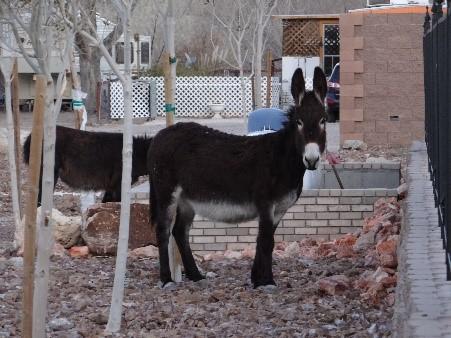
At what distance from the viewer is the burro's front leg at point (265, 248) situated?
27.5ft

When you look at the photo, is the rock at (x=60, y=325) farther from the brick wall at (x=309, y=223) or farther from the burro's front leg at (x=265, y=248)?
the brick wall at (x=309, y=223)

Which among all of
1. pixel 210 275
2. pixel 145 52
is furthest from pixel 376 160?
pixel 145 52

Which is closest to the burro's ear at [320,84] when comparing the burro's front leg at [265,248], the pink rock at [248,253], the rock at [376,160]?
the burro's front leg at [265,248]

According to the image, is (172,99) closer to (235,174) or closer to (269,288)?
(235,174)

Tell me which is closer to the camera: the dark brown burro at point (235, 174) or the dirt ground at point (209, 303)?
the dirt ground at point (209, 303)

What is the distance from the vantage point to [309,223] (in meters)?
11.3

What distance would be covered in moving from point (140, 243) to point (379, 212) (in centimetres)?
246

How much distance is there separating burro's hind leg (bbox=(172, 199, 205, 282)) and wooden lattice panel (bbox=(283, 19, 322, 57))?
28.4m

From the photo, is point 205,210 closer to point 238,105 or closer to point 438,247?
point 438,247

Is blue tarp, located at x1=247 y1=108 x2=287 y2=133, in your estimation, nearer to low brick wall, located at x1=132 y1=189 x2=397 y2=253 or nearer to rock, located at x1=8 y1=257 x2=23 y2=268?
low brick wall, located at x1=132 y1=189 x2=397 y2=253

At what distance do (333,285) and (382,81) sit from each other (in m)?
11.5

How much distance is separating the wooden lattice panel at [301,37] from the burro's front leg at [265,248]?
28894 mm

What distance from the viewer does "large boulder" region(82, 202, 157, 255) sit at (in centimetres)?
1053

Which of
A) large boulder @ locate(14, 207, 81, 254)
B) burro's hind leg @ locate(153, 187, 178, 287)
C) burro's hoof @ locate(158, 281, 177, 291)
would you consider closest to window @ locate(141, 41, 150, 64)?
large boulder @ locate(14, 207, 81, 254)
